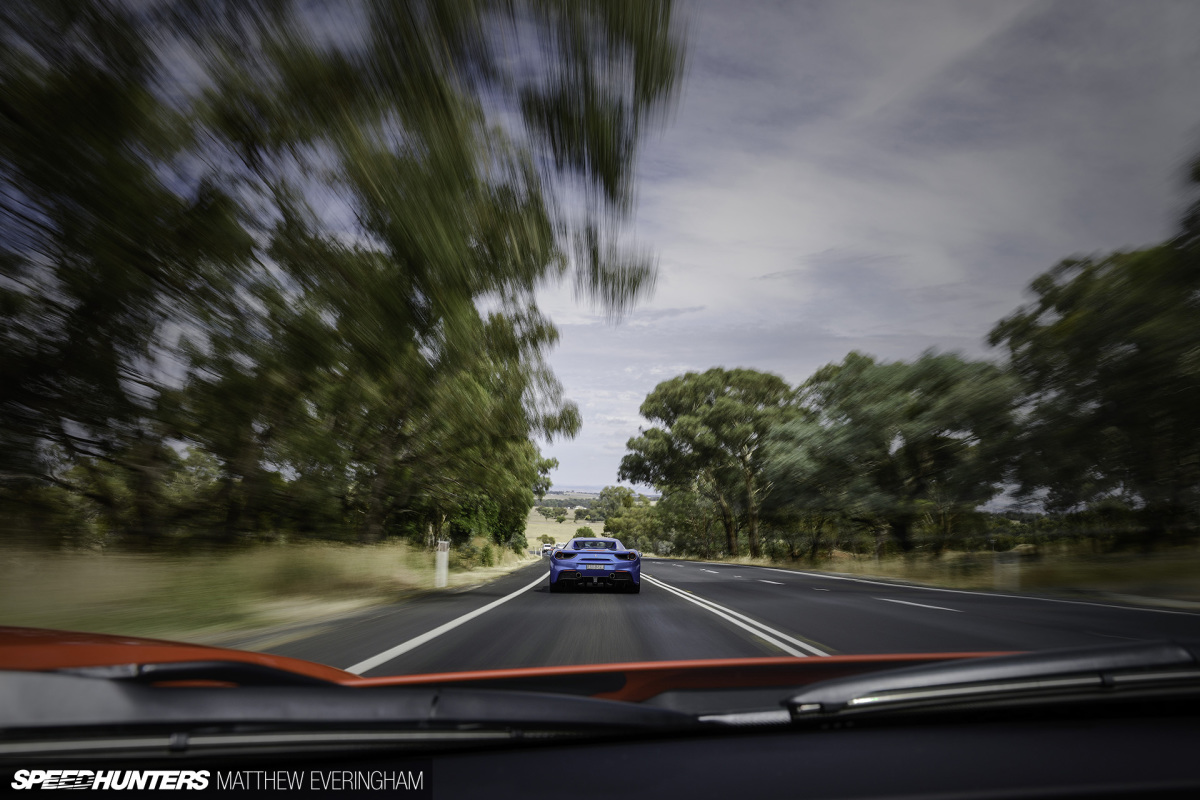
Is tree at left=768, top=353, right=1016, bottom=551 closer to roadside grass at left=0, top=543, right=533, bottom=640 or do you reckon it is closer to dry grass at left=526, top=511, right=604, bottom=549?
roadside grass at left=0, top=543, right=533, bottom=640

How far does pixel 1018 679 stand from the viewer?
1992 millimetres

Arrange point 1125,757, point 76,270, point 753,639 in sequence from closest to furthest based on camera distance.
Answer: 1. point 1125,757
2. point 76,270
3. point 753,639

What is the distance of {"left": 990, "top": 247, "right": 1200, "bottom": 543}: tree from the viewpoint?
14.5 m

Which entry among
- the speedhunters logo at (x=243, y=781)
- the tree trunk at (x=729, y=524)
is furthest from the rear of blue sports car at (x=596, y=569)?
the tree trunk at (x=729, y=524)

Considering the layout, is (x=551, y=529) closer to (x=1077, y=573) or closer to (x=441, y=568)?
(x=441, y=568)

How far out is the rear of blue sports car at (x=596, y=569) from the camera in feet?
43.0

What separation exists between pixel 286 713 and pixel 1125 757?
2126 millimetres

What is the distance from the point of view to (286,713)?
1642 mm

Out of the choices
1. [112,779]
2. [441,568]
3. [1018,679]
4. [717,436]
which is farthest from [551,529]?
[112,779]

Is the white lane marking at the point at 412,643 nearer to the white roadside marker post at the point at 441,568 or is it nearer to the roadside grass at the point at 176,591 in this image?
the roadside grass at the point at 176,591

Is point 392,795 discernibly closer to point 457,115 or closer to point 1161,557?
point 457,115

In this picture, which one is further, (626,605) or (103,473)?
(626,605)

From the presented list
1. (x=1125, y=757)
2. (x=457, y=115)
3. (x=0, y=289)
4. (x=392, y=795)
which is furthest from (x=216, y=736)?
(x=0, y=289)

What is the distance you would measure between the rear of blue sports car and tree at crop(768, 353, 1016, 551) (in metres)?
13.4
